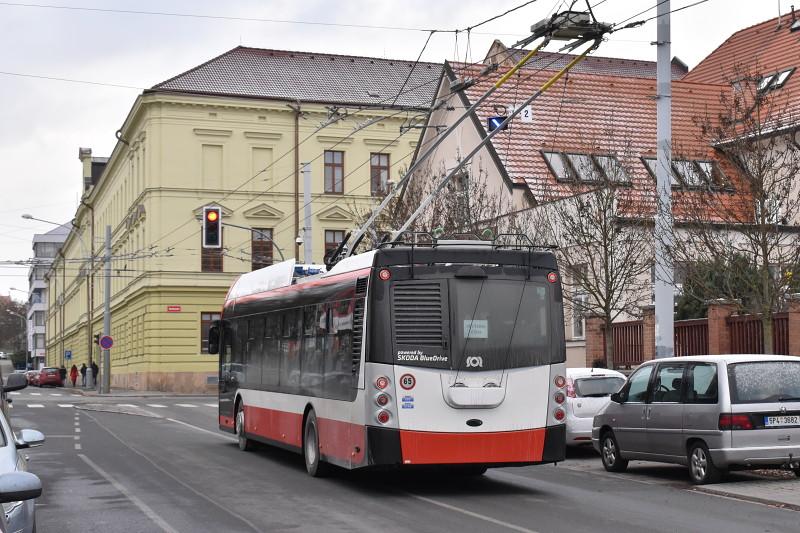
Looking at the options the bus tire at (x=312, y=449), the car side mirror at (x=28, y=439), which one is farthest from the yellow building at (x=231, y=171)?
the car side mirror at (x=28, y=439)

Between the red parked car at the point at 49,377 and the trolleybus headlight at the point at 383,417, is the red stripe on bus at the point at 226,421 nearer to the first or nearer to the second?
the trolleybus headlight at the point at 383,417

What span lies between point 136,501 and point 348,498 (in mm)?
2442

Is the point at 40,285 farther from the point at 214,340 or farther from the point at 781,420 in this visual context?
the point at 781,420

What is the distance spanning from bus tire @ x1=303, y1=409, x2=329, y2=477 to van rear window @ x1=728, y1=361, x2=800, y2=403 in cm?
552

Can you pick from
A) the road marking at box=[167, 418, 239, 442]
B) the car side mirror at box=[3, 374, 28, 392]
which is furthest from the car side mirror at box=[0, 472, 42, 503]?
the road marking at box=[167, 418, 239, 442]

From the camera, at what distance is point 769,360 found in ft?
52.9

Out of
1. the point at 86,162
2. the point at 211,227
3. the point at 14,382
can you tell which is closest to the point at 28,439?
the point at 14,382

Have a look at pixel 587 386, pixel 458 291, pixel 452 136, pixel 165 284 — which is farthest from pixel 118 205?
pixel 458 291

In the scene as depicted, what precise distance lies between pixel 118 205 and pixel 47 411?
3882 cm

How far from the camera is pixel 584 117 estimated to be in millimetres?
42594

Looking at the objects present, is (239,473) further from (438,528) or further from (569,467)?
(438,528)

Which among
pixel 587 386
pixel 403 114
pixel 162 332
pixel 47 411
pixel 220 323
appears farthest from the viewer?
pixel 403 114

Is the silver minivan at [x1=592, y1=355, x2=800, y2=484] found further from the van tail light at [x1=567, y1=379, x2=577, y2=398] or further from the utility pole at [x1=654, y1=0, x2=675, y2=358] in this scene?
the van tail light at [x1=567, y1=379, x2=577, y2=398]

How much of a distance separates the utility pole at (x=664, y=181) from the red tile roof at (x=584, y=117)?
14.3 meters
